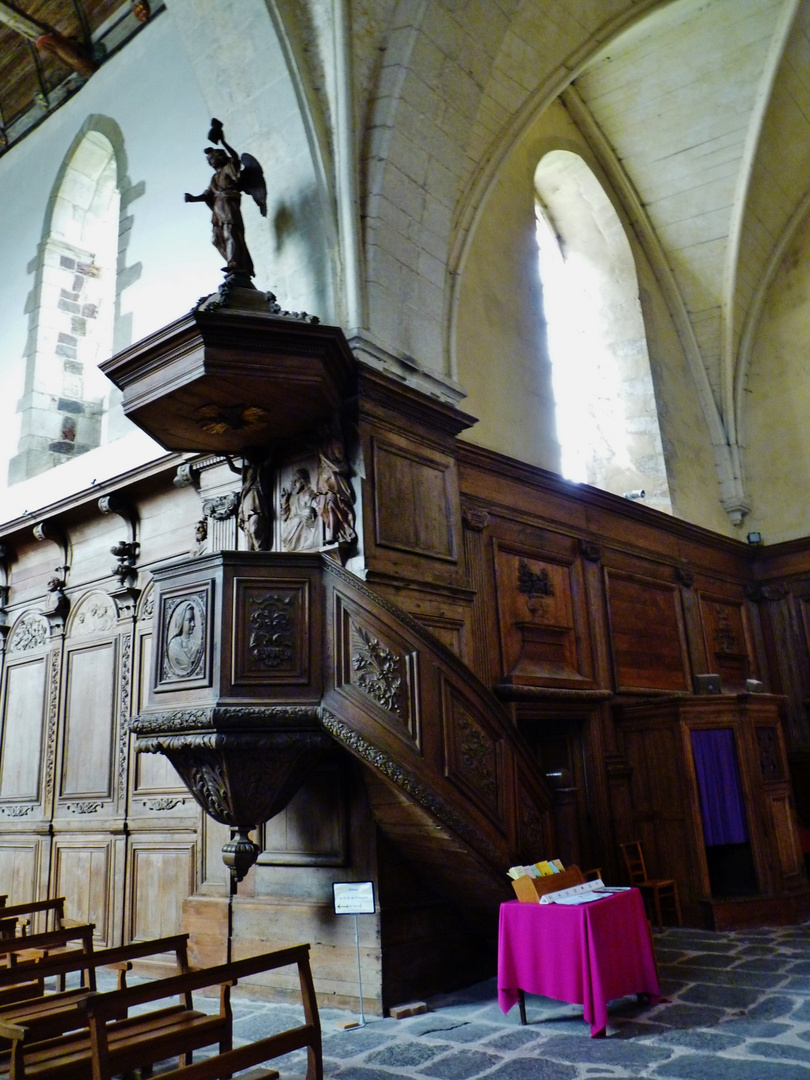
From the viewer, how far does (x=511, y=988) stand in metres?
4.85

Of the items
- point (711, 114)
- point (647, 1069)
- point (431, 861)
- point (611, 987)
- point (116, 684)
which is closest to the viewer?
point (647, 1069)

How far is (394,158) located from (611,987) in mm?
5709

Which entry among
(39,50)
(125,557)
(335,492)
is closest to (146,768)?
(125,557)

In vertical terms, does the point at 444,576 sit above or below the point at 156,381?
below

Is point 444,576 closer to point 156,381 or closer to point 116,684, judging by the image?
point 156,381

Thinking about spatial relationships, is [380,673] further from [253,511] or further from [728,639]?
[728,639]

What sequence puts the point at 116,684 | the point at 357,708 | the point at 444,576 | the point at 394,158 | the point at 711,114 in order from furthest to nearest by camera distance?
the point at 711,114
the point at 116,684
the point at 394,158
the point at 444,576
the point at 357,708

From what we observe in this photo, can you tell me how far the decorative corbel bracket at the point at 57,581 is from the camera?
27.4 ft

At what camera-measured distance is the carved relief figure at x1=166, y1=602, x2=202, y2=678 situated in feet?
16.6

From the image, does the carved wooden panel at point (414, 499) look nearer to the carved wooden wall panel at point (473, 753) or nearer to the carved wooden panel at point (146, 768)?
the carved wooden wall panel at point (473, 753)

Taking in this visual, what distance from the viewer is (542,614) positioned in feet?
25.3

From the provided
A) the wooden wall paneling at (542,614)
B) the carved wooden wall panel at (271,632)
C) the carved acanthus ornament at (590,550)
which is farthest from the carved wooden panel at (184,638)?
the carved acanthus ornament at (590,550)

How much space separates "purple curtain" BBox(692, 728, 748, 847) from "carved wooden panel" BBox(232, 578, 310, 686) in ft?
13.3

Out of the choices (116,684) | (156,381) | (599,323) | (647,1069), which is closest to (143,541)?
(116,684)
